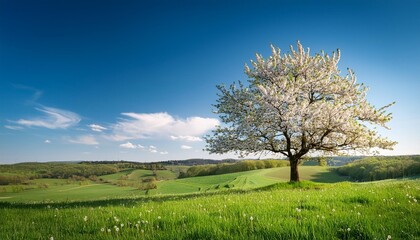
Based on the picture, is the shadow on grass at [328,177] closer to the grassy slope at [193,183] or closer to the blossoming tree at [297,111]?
the grassy slope at [193,183]

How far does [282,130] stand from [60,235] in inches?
854

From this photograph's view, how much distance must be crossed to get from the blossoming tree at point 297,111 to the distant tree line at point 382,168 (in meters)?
14.0

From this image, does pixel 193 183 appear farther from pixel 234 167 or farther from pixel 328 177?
pixel 328 177

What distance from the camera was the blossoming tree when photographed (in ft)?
78.3

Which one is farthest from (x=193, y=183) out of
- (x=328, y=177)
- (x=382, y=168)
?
(x=382, y=168)

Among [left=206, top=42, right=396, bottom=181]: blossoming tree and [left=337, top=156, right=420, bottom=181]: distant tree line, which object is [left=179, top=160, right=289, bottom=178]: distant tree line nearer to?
[left=337, top=156, right=420, bottom=181]: distant tree line

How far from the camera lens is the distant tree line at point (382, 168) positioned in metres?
36.7

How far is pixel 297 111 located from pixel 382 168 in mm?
29027

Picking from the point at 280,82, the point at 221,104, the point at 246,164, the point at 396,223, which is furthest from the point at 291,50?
the point at 246,164

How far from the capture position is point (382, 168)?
43406 mm

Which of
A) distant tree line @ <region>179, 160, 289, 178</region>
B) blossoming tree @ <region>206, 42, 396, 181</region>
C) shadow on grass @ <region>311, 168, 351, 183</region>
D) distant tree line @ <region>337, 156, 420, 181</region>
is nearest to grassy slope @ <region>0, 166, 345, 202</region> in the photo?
shadow on grass @ <region>311, 168, 351, 183</region>

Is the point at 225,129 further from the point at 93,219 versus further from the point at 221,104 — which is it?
the point at 93,219

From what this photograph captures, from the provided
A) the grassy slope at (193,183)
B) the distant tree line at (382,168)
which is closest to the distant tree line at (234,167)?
the grassy slope at (193,183)

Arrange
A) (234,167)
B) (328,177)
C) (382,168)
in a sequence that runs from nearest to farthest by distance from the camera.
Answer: (382,168)
(328,177)
(234,167)
